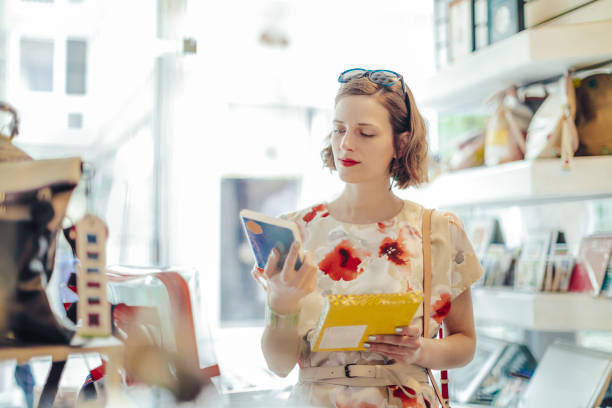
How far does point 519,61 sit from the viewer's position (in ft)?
6.86

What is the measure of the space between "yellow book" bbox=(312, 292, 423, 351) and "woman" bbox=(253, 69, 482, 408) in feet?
0.24

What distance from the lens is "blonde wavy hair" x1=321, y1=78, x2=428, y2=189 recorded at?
4.14 feet

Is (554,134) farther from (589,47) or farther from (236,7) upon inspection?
(236,7)

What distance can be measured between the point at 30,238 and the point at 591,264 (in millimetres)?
1925

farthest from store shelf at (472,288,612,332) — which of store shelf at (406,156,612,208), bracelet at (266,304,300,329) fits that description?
bracelet at (266,304,300,329)

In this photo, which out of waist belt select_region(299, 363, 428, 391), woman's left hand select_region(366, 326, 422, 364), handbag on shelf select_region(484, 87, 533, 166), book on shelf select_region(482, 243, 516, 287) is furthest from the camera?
book on shelf select_region(482, 243, 516, 287)

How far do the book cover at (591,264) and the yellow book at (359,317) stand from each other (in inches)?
49.0

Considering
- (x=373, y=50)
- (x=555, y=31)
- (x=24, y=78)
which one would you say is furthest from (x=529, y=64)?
(x=373, y=50)

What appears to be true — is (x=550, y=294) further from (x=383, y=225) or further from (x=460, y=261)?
(x=383, y=225)

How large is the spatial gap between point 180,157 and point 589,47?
1656 millimetres

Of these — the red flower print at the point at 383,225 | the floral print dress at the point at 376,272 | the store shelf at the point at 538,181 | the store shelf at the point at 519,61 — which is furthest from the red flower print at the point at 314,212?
the store shelf at the point at 519,61

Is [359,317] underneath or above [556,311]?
above

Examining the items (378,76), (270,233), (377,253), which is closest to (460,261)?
(377,253)

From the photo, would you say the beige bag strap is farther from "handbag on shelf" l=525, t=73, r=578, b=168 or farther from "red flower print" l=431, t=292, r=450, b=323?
"handbag on shelf" l=525, t=73, r=578, b=168
